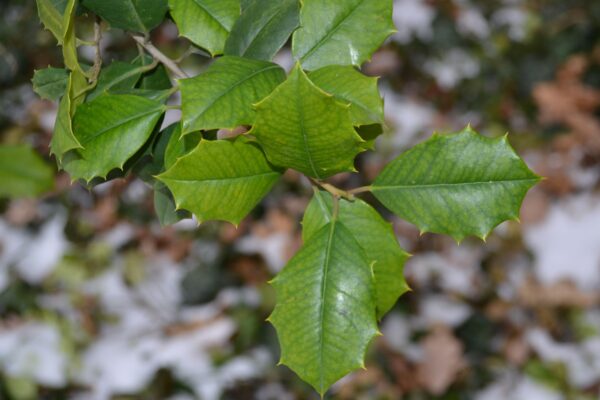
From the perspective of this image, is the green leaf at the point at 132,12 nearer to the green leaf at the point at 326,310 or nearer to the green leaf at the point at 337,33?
the green leaf at the point at 337,33

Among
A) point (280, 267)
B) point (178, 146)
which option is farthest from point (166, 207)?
point (280, 267)

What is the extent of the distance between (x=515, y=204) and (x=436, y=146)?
0.10 metres

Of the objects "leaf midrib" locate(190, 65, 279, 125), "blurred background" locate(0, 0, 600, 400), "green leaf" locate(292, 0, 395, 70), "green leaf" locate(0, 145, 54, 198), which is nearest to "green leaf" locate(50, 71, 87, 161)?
"leaf midrib" locate(190, 65, 279, 125)

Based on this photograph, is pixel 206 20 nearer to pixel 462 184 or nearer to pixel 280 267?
pixel 462 184

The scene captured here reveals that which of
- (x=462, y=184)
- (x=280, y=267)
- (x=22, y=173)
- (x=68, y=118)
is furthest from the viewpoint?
(x=280, y=267)

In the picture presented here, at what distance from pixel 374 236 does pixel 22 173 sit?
108cm

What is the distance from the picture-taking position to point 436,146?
2.54 ft

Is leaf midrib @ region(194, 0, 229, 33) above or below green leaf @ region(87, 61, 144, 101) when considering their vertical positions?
above

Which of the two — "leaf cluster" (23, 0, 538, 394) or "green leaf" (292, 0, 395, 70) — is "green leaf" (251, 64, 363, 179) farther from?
"green leaf" (292, 0, 395, 70)

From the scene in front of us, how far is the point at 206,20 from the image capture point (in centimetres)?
83

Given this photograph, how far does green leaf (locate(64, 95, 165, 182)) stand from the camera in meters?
0.74

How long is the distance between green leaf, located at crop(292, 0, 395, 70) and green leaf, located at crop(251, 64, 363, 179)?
0.37ft

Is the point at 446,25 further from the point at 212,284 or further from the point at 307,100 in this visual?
the point at 307,100

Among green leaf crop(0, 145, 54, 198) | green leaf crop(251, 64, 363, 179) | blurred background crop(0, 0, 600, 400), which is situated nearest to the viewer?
green leaf crop(251, 64, 363, 179)
